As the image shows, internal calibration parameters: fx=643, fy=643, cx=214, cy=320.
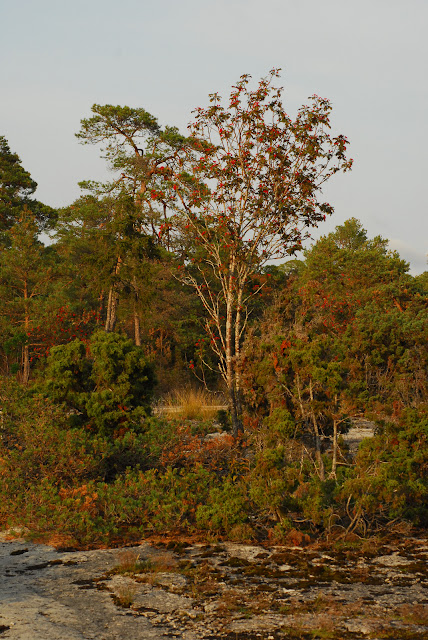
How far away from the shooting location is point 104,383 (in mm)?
9422

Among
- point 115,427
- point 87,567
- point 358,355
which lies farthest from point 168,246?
point 87,567

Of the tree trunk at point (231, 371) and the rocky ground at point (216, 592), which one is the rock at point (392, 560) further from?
the tree trunk at point (231, 371)

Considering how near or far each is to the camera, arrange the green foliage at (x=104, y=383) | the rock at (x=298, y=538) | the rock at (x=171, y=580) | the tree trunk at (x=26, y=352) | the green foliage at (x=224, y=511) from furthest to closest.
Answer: the tree trunk at (x=26, y=352) → the green foliage at (x=104, y=383) → the green foliage at (x=224, y=511) → the rock at (x=298, y=538) → the rock at (x=171, y=580)

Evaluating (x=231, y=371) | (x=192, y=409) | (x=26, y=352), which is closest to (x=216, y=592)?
(x=231, y=371)

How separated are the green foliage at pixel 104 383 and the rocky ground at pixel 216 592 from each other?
283 centimetres

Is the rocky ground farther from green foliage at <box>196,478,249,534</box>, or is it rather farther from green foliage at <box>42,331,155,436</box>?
green foliage at <box>42,331,155,436</box>

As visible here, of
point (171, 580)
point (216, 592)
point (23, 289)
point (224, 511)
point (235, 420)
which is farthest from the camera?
point (23, 289)

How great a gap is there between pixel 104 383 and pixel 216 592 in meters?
4.89

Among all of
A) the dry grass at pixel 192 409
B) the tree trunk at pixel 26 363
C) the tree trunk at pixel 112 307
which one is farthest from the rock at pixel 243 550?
the tree trunk at pixel 26 363

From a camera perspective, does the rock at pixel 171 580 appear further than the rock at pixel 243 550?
No

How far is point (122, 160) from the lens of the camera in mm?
27906

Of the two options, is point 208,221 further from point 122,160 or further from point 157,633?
point 122,160

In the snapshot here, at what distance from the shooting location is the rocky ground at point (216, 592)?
13.9ft

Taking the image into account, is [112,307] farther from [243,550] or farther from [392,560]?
[392,560]
